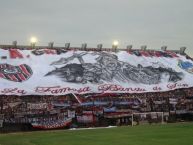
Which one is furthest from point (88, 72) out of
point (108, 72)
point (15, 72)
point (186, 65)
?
point (186, 65)

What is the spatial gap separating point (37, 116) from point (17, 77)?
9.65 feet

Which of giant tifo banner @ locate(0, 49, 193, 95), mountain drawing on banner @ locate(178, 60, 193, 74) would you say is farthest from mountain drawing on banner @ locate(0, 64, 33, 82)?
mountain drawing on banner @ locate(178, 60, 193, 74)

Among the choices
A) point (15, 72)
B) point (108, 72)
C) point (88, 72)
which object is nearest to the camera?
point (15, 72)

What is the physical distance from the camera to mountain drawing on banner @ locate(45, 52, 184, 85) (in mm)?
31464

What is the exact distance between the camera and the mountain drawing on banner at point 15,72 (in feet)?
95.9

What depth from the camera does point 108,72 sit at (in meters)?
32.9

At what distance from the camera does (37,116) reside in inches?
1119

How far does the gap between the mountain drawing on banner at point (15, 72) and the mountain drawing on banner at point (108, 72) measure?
4.57 ft

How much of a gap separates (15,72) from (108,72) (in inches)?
264

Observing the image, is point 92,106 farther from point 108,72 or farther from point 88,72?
point 108,72

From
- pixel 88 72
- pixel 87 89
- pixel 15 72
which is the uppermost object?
pixel 88 72

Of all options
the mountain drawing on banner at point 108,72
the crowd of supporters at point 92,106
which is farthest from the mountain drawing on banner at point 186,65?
the crowd of supporters at point 92,106

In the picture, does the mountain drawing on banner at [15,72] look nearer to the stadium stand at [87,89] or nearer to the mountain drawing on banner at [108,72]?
the stadium stand at [87,89]

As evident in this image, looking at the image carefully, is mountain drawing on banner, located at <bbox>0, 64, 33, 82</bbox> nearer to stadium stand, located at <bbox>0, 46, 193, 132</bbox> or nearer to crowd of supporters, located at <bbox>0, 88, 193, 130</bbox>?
stadium stand, located at <bbox>0, 46, 193, 132</bbox>
